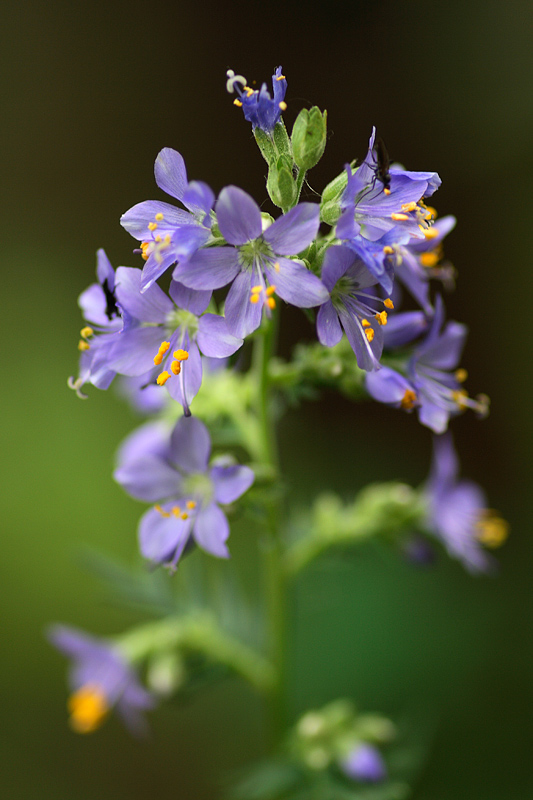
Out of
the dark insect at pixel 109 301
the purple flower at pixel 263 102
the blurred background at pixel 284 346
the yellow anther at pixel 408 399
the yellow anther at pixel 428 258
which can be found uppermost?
Answer: the purple flower at pixel 263 102

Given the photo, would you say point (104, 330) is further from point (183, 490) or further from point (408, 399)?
point (408, 399)

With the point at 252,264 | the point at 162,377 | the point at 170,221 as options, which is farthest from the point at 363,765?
the point at 170,221

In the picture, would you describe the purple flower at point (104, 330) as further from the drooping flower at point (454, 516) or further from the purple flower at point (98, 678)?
the drooping flower at point (454, 516)

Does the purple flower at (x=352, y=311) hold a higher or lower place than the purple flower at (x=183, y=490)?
higher

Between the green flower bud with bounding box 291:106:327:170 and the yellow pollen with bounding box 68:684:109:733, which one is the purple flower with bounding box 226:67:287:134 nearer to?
the green flower bud with bounding box 291:106:327:170

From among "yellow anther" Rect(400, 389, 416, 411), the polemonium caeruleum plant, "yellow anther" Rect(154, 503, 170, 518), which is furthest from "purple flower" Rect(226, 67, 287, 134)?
"yellow anther" Rect(154, 503, 170, 518)

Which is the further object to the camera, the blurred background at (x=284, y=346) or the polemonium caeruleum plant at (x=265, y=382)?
the blurred background at (x=284, y=346)

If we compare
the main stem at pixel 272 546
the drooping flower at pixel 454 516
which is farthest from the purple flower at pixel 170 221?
the drooping flower at pixel 454 516
